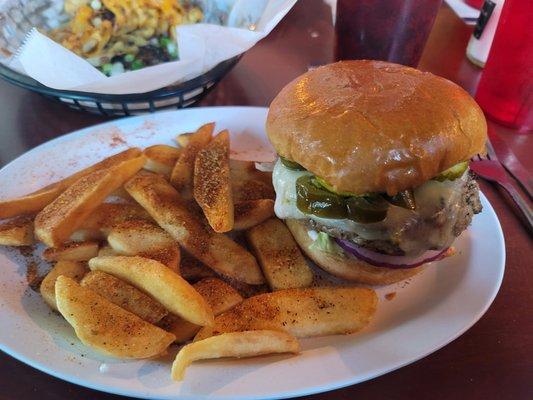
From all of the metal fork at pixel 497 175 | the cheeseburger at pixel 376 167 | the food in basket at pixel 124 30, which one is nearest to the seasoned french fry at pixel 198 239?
the cheeseburger at pixel 376 167

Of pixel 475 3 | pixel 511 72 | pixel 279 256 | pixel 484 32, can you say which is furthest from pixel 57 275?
pixel 475 3

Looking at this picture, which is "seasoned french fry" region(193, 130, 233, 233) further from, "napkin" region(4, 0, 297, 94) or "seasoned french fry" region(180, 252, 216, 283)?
"napkin" region(4, 0, 297, 94)

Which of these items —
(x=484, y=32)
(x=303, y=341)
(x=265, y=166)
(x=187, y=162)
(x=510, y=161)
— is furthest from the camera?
(x=484, y=32)

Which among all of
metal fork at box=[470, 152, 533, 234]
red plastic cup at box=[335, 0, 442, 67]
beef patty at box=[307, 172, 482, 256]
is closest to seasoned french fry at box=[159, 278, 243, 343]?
beef patty at box=[307, 172, 482, 256]

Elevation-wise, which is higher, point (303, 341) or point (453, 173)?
point (453, 173)

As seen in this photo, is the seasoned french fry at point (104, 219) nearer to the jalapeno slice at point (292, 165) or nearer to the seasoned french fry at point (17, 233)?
the seasoned french fry at point (17, 233)

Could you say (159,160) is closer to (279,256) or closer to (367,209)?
(279,256)
